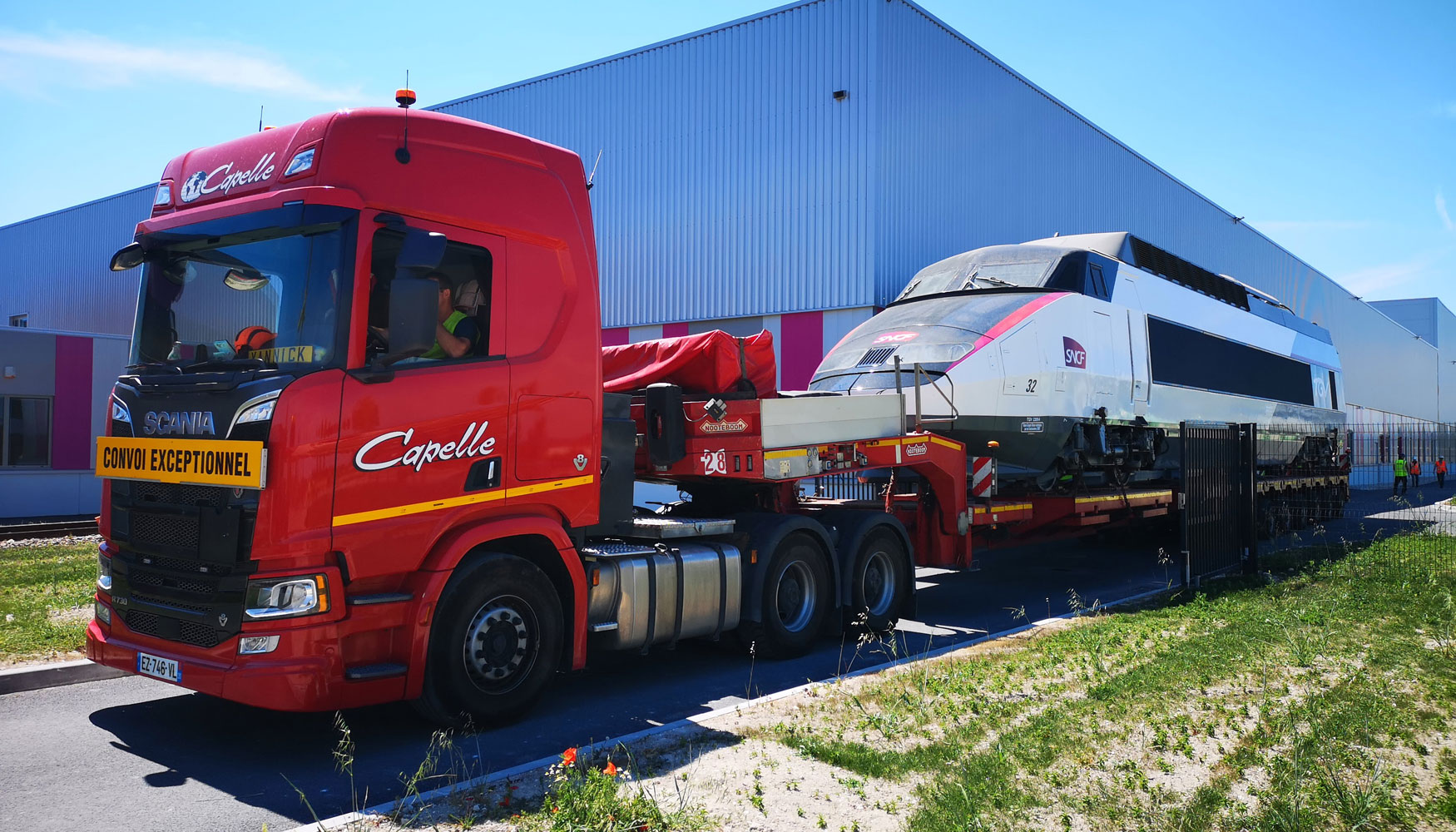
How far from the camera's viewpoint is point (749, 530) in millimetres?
A: 8086

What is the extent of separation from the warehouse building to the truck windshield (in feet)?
50.3

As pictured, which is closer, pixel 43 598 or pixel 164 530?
pixel 164 530

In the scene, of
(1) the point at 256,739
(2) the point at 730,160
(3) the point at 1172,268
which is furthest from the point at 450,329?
(2) the point at 730,160

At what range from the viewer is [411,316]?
17.2 ft

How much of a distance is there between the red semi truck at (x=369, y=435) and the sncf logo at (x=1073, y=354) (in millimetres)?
6542

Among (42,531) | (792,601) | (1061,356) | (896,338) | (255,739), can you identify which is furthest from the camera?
(42,531)

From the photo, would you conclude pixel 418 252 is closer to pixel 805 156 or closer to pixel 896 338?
pixel 896 338

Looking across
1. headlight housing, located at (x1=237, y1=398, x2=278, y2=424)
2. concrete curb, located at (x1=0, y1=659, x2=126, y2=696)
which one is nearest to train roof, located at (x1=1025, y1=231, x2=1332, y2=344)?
headlight housing, located at (x1=237, y1=398, x2=278, y2=424)

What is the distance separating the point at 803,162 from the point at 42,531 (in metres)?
15.9

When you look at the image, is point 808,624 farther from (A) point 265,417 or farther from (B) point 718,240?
(B) point 718,240

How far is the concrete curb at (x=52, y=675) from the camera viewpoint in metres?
6.73

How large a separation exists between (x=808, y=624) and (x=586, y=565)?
2.55 m

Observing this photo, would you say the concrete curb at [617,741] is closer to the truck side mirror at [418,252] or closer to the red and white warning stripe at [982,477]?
the red and white warning stripe at [982,477]

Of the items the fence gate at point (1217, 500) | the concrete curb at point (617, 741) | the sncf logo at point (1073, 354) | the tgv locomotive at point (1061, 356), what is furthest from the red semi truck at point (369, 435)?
the fence gate at point (1217, 500)
